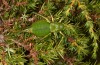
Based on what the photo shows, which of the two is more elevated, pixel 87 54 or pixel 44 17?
pixel 44 17

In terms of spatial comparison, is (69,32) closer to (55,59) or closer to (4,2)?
(55,59)

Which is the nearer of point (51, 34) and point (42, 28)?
point (42, 28)

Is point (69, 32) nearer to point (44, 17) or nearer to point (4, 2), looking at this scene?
point (44, 17)

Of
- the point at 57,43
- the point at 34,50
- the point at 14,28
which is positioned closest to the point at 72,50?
the point at 57,43

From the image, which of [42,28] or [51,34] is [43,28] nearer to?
[42,28]

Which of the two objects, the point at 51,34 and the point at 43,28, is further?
the point at 51,34

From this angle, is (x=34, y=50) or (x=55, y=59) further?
(x=55, y=59)

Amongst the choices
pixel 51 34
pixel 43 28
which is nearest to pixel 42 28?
pixel 43 28

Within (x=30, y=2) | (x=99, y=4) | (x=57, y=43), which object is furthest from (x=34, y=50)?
(x=99, y=4)

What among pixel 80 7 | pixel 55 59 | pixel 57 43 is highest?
pixel 80 7
